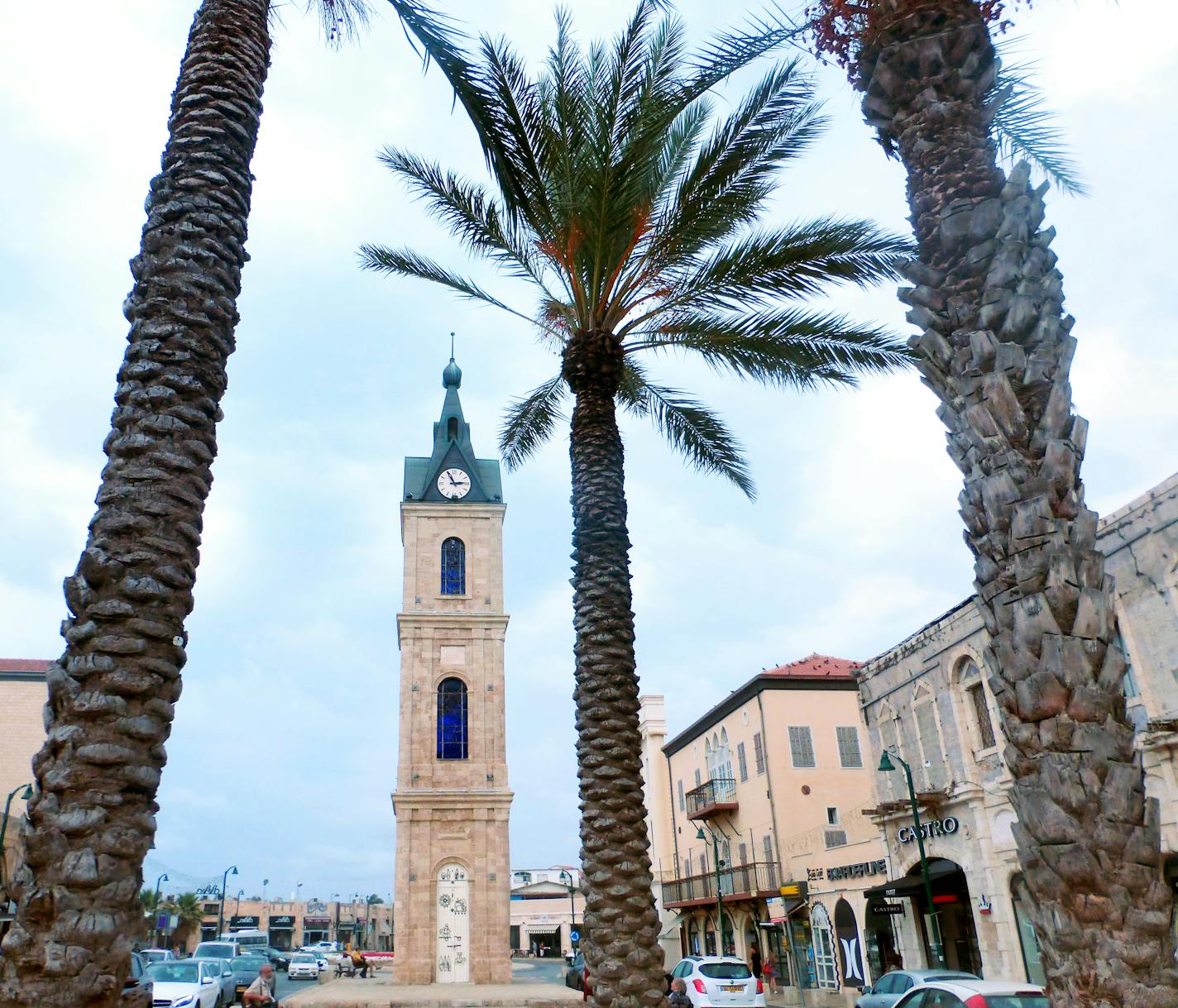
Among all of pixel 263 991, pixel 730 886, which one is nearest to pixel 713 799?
pixel 730 886

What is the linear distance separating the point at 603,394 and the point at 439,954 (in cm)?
2913

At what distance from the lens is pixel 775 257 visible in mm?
12422

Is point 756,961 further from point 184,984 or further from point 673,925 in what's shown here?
point 184,984

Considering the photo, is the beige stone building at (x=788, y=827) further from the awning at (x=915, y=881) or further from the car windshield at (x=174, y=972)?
the car windshield at (x=174, y=972)

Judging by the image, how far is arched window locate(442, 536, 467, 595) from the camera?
133 ft

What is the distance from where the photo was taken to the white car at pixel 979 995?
34.3 ft

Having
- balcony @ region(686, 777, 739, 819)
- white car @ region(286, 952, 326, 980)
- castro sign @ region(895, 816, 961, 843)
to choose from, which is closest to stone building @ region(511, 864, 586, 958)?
white car @ region(286, 952, 326, 980)

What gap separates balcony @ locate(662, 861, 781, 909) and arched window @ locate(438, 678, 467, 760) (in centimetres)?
→ 1209

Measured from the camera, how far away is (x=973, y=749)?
22.6m

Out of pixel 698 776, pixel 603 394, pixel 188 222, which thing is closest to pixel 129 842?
pixel 188 222

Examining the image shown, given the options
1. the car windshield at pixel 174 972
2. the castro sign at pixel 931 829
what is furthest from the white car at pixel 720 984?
the car windshield at pixel 174 972

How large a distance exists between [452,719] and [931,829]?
20.0 metres

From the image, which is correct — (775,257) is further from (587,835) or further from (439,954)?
(439,954)

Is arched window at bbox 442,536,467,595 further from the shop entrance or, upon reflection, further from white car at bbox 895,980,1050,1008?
the shop entrance
